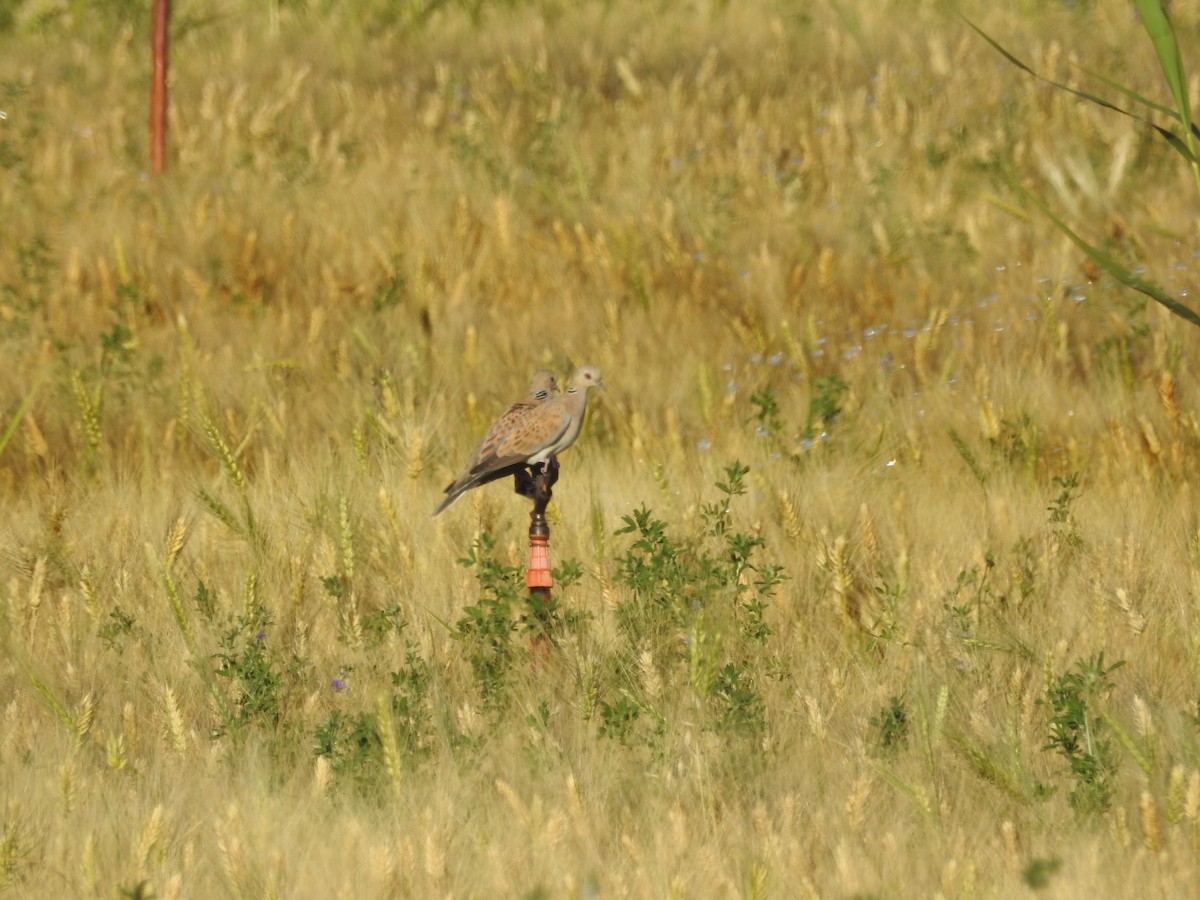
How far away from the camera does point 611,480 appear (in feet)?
14.5

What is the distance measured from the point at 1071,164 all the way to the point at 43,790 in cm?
445

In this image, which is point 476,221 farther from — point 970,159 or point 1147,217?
point 1147,217

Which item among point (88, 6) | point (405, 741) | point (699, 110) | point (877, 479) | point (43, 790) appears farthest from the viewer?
point (88, 6)

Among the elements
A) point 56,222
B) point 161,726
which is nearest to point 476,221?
point 56,222

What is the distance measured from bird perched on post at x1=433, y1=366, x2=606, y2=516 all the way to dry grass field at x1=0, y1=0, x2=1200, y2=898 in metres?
0.25

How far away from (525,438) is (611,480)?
3.96ft

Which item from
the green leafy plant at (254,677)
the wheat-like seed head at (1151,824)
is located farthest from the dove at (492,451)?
the wheat-like seed head at (1151,824)

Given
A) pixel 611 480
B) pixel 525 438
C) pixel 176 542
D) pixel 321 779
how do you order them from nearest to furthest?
pixel 321 779 < pixel 525 438 < pixel 176 542 < pixel 611 480

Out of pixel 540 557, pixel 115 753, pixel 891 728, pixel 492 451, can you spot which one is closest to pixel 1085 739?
pixel 891 728

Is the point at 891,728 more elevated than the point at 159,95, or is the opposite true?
the point at 159,95

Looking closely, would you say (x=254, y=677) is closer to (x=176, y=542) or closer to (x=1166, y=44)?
(x=176, y=542)

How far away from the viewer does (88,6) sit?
10000 mm

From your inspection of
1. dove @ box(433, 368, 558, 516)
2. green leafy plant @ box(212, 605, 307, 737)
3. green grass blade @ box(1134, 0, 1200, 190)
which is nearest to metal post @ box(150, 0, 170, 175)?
green leafy plant @ box(212, 605, 307, 737)

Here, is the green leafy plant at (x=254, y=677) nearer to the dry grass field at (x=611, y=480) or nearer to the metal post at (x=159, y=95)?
the dry grass field at (x=611, y=480)
